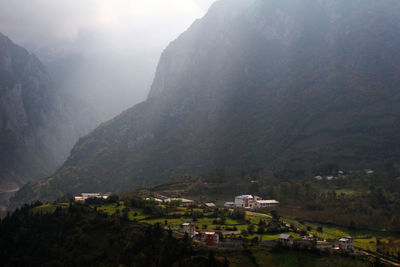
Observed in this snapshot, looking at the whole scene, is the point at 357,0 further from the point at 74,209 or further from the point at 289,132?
the point at 74,209

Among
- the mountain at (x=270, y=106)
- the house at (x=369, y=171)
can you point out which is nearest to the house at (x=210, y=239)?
the house at (x=369, y=171)

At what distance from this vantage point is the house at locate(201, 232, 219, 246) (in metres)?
53.7

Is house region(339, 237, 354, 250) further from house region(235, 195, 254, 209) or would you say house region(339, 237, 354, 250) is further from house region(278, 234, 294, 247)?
house region(235, 195, 254, 209)

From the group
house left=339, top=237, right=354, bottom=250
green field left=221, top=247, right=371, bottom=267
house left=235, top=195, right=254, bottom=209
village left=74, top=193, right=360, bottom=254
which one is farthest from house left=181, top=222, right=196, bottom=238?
house left=235, top=195, right=254, bottom=209

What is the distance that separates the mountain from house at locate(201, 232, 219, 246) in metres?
71.4

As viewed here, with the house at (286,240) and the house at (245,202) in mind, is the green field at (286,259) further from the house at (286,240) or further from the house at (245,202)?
the house at (245,202)

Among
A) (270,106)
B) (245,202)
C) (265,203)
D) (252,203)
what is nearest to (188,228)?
(252,203)

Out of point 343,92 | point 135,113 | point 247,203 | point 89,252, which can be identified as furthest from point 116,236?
point 135,113

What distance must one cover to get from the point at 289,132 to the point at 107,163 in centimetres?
8025

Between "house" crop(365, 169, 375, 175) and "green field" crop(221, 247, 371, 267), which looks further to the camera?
"house" crop(365, 169, 375, 175)

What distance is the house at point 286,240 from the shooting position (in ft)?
177

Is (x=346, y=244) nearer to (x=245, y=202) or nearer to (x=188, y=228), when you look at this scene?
(x=188, y=228)

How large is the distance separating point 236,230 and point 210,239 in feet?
23.8

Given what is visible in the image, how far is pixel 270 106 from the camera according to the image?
164 meters
